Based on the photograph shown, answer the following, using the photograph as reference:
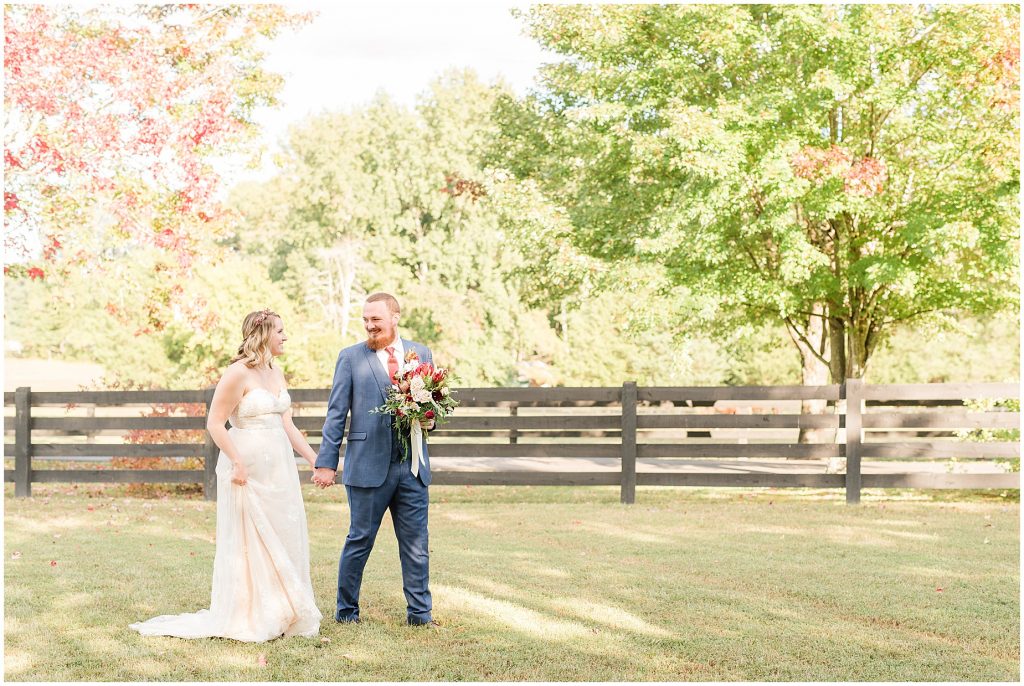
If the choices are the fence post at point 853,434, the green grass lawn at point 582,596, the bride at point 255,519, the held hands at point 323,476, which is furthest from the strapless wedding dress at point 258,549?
the fence post at point 853,434

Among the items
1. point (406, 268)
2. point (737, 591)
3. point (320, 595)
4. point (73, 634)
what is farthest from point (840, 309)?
point (406, 268)

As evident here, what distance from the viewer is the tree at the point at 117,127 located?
45.8 feet

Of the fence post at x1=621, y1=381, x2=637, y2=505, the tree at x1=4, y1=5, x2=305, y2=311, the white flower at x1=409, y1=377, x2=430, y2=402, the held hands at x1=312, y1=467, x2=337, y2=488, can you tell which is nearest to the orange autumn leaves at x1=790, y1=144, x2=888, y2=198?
the fence post at x1=621, y1=381, x2=637, y2=505

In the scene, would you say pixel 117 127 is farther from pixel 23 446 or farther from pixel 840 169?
pixel 840 169

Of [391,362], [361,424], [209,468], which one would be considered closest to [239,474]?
[361,424]

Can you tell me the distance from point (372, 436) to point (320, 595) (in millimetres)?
1775

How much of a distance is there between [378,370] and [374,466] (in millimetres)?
611

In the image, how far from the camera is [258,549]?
6637 millimetres

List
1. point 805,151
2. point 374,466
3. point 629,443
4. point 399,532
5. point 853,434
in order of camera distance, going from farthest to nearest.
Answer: point 805,151 < point 629,443 < point 853,434 < point 399,532 < point 374,466

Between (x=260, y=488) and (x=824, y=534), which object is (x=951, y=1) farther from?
(x=260, y=488)

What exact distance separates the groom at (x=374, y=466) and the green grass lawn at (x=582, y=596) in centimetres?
36

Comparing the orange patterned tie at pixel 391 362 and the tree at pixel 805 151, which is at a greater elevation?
the tree at pixel 805 151

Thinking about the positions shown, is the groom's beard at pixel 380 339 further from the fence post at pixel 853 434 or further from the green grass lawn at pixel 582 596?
the fence post at pixel 853 434

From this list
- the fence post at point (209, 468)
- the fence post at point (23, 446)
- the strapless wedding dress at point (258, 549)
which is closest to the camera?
the strapless wedding dress at point (258, 549)
